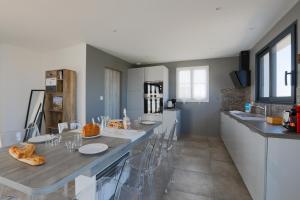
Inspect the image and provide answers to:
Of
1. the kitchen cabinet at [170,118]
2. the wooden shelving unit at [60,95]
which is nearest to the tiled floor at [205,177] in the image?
the kitchen cabinet at [170,118]

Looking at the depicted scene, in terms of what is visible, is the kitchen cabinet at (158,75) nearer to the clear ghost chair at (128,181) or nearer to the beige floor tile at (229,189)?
the beige floor tile at (229,189)

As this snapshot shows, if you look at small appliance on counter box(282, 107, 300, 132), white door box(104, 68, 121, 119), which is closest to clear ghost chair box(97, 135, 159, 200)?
small appliance on counter box(282, 107, 300, 132)

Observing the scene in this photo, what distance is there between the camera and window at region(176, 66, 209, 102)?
4574 mm

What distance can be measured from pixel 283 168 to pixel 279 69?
1.93m

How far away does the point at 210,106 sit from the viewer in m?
4.50

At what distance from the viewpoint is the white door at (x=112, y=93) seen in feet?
13.8

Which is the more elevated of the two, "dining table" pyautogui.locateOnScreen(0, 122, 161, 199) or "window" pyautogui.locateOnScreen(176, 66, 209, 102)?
"window" pyautogui.locateOnScreen(176, 66, 209, 102)

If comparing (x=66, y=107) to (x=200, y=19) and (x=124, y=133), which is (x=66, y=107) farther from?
(x=200, y=19)

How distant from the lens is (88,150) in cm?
121

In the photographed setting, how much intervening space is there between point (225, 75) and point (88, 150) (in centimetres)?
431

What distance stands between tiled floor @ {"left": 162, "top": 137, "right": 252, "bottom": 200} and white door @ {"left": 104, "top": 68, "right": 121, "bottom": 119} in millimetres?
2168

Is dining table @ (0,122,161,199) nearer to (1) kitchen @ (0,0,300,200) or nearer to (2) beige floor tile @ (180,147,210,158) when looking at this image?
(1) kitchen @ (0,0,300,200)

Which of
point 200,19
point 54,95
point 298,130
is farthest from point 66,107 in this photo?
point 298,130

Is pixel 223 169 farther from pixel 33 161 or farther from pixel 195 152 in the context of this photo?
pixel 33 161
